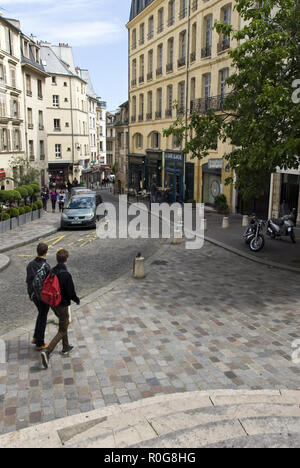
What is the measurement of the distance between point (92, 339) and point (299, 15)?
9.48m

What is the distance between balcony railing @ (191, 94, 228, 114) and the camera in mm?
23059

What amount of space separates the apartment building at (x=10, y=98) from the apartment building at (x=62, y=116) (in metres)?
17.7

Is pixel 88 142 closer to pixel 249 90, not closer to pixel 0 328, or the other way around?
pixel 249 90

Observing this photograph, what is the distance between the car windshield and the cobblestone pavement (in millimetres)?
10632

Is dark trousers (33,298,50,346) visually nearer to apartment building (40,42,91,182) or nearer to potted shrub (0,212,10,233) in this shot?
potted shrub (0,212,10,233)

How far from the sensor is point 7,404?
4.80 meters

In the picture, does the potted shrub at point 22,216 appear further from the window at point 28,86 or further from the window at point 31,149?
the window at point 28,86

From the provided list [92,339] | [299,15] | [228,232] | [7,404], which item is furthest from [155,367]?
[228,232]

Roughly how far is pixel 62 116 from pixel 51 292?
48.5m

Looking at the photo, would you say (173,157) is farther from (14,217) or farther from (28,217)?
(14,217)

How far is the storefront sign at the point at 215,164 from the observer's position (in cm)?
2320

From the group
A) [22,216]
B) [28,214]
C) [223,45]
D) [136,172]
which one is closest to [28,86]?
[136,172]

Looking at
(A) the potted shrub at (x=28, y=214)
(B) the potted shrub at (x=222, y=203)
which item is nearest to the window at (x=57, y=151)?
(A) the potted shrub at (x=28, y=214)

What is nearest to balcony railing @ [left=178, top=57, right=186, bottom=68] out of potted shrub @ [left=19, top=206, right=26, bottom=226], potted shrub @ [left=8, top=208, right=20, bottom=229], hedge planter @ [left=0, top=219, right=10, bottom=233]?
potted shrub @ [left=19, top=206, right=26, bottom=226]
